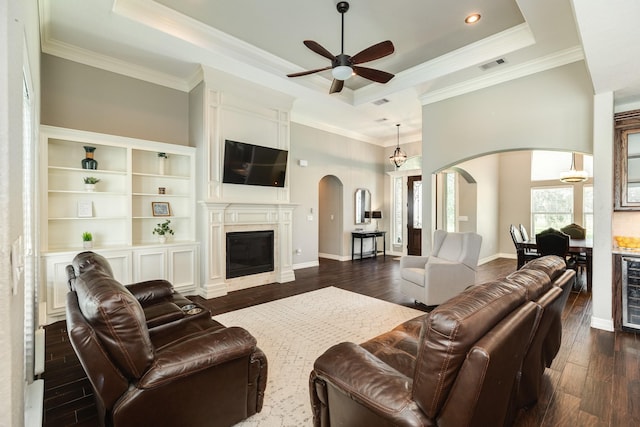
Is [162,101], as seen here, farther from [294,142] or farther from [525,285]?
[525,285]

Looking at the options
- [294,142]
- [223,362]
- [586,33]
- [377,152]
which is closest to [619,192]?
[586,33]

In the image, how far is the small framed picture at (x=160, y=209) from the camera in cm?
466

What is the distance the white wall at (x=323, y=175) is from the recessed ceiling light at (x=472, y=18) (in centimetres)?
395

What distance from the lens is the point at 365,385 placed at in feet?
4.42

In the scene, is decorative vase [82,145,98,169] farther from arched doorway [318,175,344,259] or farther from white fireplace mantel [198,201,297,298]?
arched doorway [318,175,344,259]

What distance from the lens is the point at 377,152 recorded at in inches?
351

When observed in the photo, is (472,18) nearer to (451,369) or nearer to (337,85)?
(337,85)

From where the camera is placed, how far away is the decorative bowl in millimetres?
3490

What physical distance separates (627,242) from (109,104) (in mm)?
6919

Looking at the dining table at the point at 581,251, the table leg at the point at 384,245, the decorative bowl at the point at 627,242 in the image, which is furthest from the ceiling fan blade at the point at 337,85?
the table leg at the point at 384,245

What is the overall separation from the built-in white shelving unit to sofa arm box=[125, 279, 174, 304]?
1.40 metres

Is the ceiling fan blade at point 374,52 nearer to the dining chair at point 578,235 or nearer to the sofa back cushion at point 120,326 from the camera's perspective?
the sofa back cushion at point 120,326

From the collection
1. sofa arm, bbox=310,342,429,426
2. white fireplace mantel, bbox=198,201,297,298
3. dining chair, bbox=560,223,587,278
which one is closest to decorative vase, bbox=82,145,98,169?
white fireplace mantel, bbox=198,201,297,298

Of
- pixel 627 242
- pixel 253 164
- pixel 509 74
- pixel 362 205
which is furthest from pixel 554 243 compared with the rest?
pixel 253 164
